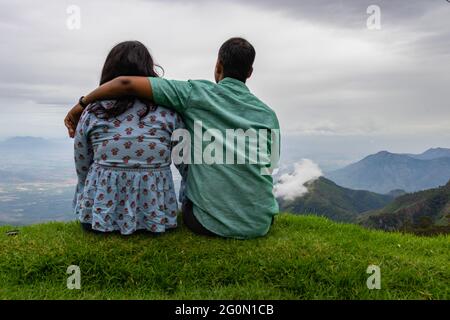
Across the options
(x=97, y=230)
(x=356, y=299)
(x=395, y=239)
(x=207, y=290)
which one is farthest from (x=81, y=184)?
(x=395, y=239)

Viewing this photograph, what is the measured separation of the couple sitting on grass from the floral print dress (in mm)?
12

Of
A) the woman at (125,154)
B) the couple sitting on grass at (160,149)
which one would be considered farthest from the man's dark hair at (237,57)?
the woman at (125,154)

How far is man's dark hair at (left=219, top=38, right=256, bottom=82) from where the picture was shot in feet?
17.2

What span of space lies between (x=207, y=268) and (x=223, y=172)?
1163 millimetres

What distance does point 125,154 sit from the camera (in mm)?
4992

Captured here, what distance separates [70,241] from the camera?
5.24 meters

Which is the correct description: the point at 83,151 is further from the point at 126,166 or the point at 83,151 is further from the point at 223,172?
the point at 223,172

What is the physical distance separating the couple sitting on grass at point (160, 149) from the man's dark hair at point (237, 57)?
1 centimetres

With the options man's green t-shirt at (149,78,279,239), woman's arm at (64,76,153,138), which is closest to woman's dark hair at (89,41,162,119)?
woman's arm at (64,76,153,138)

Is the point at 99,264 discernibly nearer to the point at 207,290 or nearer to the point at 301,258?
the point at 207,290

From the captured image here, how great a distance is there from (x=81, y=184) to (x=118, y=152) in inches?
34.8

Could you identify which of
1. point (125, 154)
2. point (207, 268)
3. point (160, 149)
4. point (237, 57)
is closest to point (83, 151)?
point (125, 154)

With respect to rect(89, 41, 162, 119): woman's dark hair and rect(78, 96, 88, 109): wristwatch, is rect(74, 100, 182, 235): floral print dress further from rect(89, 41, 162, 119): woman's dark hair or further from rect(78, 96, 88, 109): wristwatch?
rect(78, 96, 88, 109): wristwatch

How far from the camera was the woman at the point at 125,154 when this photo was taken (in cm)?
498
